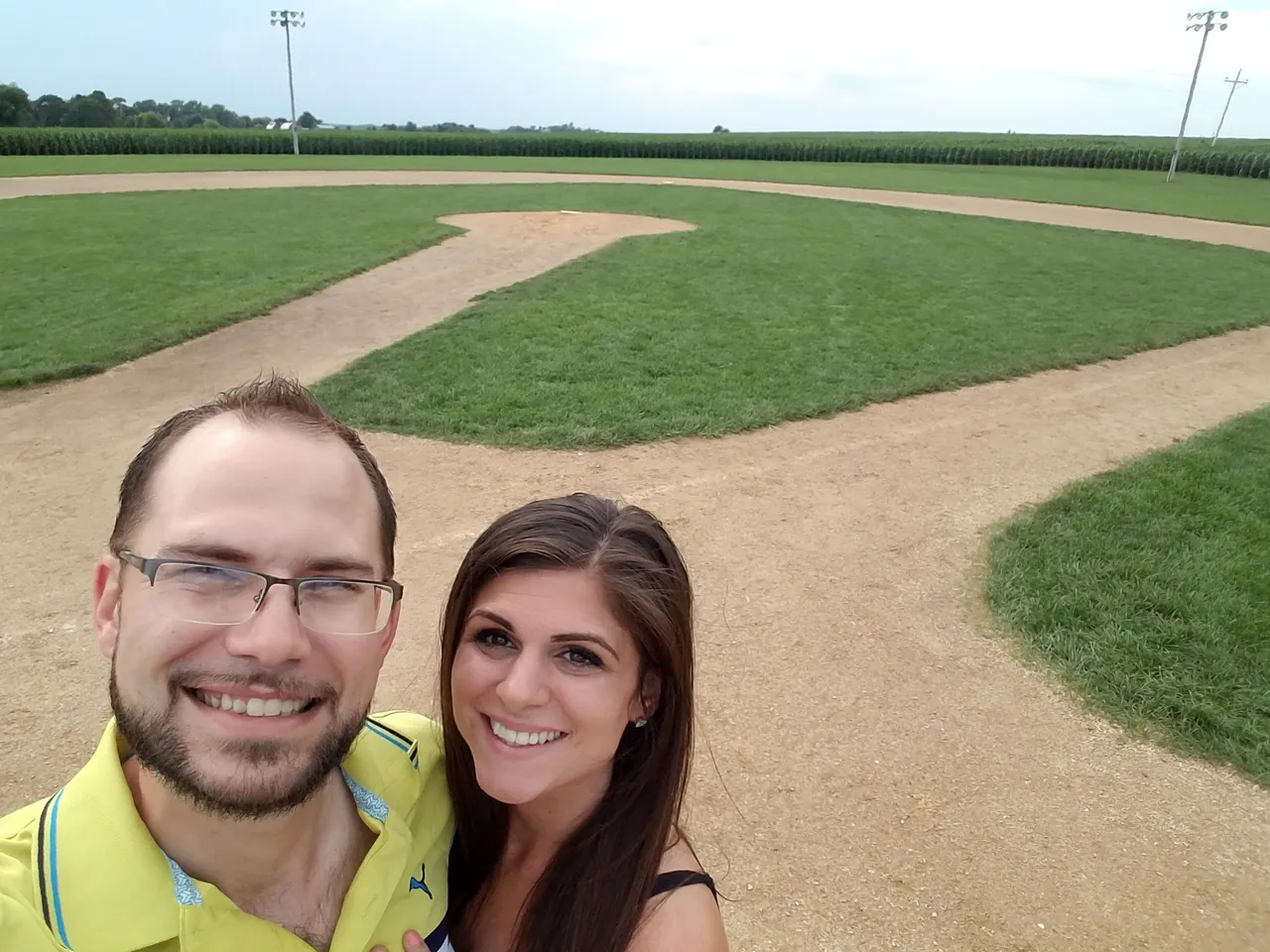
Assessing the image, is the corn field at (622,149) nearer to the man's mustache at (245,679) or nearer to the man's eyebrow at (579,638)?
the man's eyebrow at (579,638)

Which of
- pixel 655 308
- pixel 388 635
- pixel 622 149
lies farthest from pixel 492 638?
pixel 622 149

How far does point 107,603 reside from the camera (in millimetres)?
1262

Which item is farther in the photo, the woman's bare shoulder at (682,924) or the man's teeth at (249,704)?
the woman's bare shoulder at (682,924)

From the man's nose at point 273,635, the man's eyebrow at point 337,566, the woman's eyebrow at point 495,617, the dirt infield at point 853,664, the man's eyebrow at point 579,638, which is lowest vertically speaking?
the dirt infield at point 853,664

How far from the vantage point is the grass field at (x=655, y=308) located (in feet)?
24.2

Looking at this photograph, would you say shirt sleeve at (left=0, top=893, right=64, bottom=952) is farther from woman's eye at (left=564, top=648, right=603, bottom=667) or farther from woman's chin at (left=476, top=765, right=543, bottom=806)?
woman's eye at (left=564, top=648, right=603, bottom=667)

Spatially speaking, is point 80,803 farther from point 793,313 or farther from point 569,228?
point 569,228

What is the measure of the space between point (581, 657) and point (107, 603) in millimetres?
815

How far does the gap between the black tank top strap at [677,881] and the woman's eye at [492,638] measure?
1.74ft

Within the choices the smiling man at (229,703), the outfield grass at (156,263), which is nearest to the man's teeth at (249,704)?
the smiling man at (229,703)

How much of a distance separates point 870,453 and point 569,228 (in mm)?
11787

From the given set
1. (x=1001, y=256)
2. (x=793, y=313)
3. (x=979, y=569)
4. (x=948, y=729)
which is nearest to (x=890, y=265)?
(x=1001, y=256)

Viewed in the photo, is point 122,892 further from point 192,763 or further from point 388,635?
point 388,635

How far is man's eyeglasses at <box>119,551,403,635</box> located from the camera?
3.80 feet
